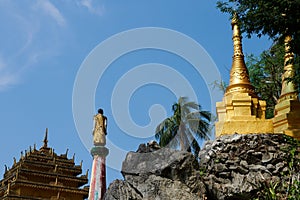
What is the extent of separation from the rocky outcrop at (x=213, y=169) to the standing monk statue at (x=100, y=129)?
2486 millimetres

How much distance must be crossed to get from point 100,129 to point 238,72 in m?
4.40

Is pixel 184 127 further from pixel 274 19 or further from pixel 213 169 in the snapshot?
pixel 274 19

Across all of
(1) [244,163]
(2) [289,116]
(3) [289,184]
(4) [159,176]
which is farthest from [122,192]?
(2) [289,116]

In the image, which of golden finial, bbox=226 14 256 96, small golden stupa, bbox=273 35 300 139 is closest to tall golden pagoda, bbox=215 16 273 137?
golden finial, bbox=226 14 256 96

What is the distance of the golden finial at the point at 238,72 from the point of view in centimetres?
1383

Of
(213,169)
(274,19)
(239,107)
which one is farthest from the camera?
(239,107)

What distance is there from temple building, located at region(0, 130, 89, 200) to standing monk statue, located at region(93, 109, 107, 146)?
7756 millimetres

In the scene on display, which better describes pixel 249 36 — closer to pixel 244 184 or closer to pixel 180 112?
pixel 244 184

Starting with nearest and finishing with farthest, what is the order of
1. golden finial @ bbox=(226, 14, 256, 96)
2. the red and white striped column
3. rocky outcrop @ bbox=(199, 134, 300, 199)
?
1. rocky outcrop @ bbox=(199, 134, 300, 199)
2. the red and white striped column
3. golden finial @ bbox=(226, 14, 256, 96)

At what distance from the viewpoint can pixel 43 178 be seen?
2191 centimetres

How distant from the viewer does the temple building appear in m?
20.8

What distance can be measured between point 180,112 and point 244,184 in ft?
33.7

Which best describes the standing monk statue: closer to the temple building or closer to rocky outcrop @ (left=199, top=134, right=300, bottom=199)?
rocky outcrop @ (left=199, top=134, right=300, bottom=199)

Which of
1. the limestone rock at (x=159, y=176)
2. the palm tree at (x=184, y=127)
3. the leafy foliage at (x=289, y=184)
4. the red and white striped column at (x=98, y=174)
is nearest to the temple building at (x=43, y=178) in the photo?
the palm tree at (x=184, y=127)
